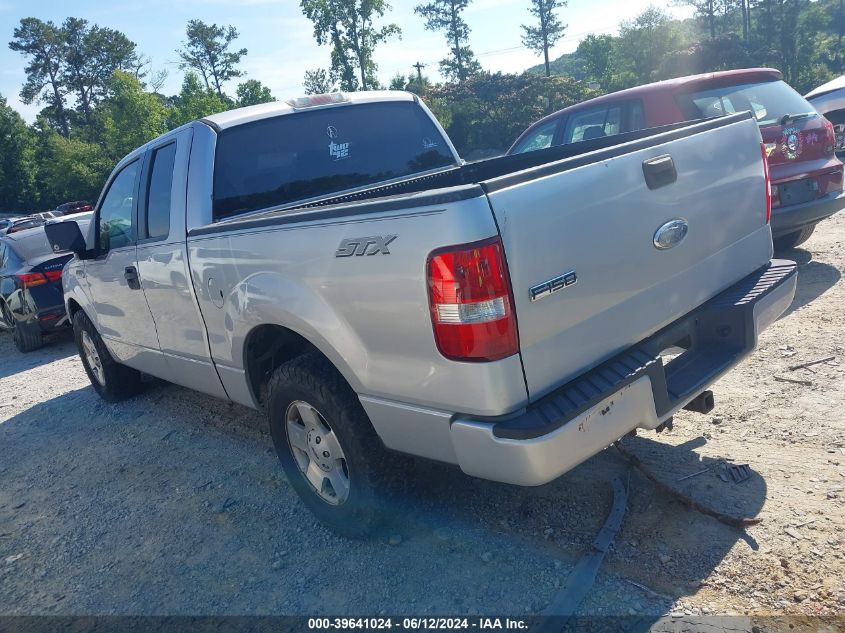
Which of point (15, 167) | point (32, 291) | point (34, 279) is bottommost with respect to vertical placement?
point (32, 291)

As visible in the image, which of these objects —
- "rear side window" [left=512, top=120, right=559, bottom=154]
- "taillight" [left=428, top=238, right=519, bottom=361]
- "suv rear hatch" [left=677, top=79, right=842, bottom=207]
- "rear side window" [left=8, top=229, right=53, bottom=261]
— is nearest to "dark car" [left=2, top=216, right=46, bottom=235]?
"rear side window" [left=8, top=229, right=53, bottom=261]

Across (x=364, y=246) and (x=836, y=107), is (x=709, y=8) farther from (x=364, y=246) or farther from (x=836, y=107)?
(x=364, y=246)

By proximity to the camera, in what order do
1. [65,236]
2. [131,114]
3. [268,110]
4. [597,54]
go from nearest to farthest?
1. [268,110]
2. [65,236]
3. [131,114]
4. [597,54]

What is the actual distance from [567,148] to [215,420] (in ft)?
10.6

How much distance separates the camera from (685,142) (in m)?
2.90

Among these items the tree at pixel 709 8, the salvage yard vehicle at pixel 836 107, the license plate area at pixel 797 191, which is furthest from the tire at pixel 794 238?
the tree at pixel 709 8

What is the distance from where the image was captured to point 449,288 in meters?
2.27

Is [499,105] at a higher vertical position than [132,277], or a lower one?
higher

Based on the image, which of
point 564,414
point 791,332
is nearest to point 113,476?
point 564,414

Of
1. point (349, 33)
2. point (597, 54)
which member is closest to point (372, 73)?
point (349, 33)

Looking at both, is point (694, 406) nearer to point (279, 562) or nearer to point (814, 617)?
point (814, 617)

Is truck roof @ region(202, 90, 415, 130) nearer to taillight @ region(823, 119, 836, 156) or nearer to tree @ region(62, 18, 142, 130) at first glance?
taillight @ region(823, 119, 836, 156)

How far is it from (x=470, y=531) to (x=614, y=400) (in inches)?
42.4

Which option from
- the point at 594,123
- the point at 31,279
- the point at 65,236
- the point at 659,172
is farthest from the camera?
the point at 31,279
